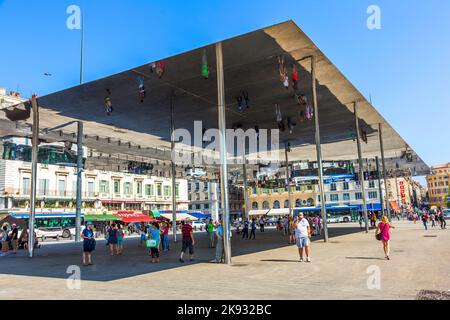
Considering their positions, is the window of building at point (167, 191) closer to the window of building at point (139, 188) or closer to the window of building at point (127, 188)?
the window of building at point (139, 188)

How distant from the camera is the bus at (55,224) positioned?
46.8 meters

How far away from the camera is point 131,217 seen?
61.6 m

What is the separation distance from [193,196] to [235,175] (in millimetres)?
53495

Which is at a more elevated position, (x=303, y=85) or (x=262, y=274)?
(x=303, y=85)

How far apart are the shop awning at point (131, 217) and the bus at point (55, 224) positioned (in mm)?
9241

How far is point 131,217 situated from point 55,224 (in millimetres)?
13409

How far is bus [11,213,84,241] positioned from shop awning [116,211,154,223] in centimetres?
924

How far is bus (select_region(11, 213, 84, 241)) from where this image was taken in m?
46.8

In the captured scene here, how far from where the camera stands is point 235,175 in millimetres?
49812

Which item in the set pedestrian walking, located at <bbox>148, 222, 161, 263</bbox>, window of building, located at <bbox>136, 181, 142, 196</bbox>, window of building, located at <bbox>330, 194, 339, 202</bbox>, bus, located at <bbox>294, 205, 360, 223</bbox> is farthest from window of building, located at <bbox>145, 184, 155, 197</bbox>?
pedestrian walking, located at <bbox>148, 222, 161, 263</bbox>

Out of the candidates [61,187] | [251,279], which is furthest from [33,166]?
[61,187]
